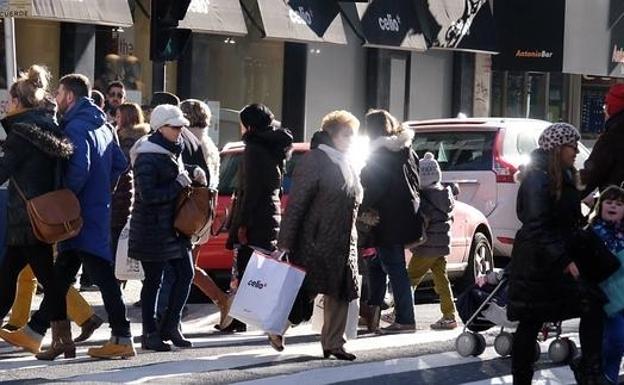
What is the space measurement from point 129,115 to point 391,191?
2.26 meters

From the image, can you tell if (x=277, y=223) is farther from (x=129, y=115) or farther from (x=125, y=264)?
(x=129, y=115)

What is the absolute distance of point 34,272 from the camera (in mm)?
11070

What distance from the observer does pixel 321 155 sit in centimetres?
1109

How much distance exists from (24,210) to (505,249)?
25.5 ft

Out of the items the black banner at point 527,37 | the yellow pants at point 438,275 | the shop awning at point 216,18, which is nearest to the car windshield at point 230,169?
the yellow pants at point 438,275

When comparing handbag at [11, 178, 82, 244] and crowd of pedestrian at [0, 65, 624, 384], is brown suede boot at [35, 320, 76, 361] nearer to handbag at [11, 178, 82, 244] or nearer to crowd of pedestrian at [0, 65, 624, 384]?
crowd of pedestrian at [0, 65, 624, 384]

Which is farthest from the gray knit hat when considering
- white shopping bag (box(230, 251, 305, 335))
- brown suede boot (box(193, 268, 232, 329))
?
brown suede boot (box(193, 268, 232, 329))

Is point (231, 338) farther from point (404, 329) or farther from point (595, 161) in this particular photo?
point (595, 161)

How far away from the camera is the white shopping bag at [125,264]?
1292 centimetres

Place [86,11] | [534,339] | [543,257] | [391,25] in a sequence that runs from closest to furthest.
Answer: [543,257] → [534,339] → [86,11] → [391,25]

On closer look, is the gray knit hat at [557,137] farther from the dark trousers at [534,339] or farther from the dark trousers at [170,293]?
the dark trousers at [170,293]

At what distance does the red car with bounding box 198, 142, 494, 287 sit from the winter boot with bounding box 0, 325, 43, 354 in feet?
12.2

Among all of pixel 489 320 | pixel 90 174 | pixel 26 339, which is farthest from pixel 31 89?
pixel 489 320

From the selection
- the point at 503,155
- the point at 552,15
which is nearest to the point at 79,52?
the point at 503,155
